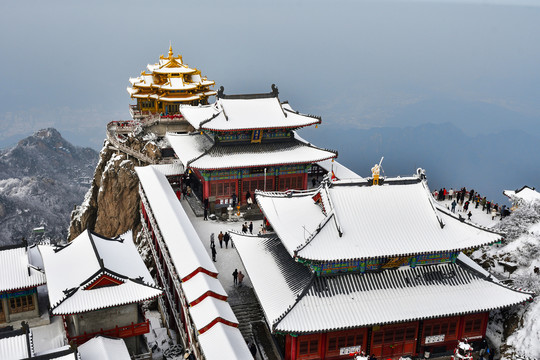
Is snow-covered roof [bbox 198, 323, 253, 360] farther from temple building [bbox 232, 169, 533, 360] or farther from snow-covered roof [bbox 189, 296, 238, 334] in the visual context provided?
temple building [bbox 232, 169, 533, 360]

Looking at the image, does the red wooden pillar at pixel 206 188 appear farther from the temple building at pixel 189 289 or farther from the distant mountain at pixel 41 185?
the distant mountain at pixel 41 185

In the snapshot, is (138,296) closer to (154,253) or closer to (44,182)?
(154,253)

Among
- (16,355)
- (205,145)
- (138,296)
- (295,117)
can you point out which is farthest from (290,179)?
(16,355)

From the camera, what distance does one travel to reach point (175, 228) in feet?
100

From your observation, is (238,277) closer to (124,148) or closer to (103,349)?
(103,349)

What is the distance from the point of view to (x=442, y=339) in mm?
23797

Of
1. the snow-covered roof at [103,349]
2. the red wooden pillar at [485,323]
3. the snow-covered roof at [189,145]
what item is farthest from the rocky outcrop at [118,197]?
the red wooden pillar at [485,323]

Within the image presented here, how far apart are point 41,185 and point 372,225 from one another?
96.8m

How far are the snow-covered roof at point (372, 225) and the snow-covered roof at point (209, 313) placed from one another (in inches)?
169

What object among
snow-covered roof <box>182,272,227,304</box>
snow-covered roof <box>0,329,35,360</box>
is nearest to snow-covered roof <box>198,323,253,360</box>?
snow-covered roof <box>182,272,227,304</box>

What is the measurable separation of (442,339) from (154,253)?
2057 cm

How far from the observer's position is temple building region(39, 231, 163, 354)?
2386cm

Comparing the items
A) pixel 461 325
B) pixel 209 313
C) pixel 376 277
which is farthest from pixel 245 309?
pixel 461 325

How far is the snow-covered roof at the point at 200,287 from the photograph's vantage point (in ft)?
77.4
